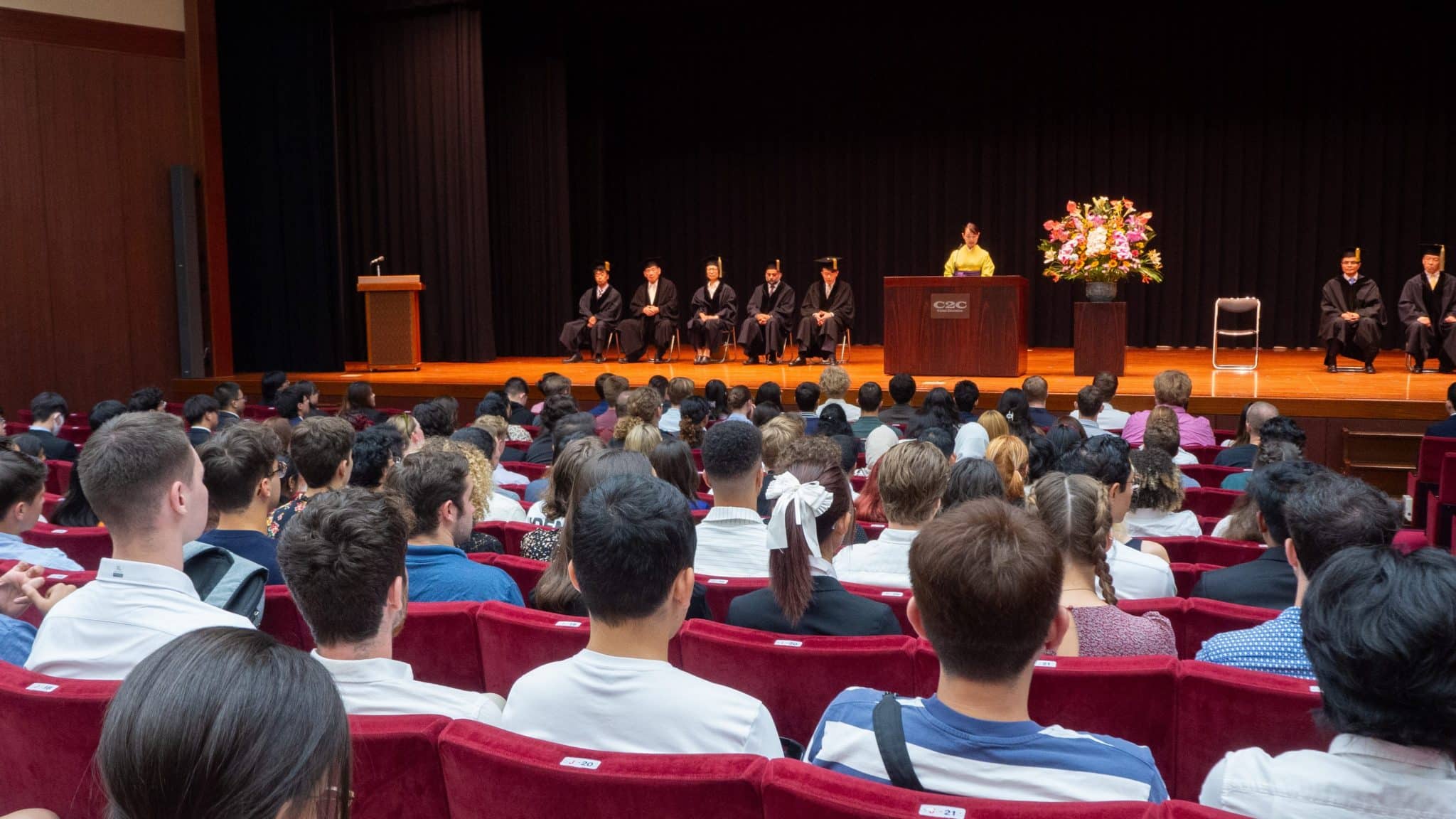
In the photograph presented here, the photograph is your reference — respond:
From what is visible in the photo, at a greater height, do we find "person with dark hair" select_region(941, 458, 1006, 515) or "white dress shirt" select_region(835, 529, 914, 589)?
"person with dark hair" select_region(941, 458, 1006, 515)

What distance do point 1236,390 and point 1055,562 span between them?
7972 mm

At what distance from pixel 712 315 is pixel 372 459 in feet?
29.5

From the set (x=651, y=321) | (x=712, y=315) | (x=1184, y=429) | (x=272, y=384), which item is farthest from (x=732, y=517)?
(x=651, y=321)

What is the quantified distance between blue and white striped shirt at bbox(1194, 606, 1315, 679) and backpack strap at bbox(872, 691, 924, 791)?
3.23 feet

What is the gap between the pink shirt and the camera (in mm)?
6629

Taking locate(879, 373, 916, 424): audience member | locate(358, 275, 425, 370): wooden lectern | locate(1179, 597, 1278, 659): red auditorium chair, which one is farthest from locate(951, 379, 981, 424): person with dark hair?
locate(358, 275, 425, 370): wooden lectern

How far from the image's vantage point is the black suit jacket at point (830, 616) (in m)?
2.61

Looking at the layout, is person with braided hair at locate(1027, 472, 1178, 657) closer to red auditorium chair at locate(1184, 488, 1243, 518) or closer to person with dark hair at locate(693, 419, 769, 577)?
person with dark hair at locate(693, 419, 769, 577)

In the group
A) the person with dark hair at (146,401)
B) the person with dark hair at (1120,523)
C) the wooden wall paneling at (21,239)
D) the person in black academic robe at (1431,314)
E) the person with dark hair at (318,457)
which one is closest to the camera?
the person with dark hair at (1120,523)

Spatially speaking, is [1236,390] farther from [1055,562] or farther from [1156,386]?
[1055,562]

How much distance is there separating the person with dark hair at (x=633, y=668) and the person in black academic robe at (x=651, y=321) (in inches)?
425

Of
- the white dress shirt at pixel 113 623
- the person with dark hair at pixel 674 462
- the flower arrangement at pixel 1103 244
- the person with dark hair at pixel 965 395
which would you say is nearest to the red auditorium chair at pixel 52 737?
the white dress shirt at pixel 113 623

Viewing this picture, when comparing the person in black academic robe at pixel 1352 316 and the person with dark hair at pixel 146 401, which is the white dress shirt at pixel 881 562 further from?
the person in black academic robe at pixel 1352 316

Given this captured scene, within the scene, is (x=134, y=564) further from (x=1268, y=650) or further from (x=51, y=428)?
(x=51, y=428)
